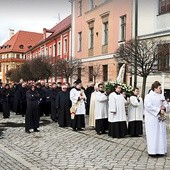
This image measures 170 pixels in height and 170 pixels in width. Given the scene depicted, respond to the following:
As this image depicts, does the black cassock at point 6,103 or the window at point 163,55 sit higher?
the window at point 163,55

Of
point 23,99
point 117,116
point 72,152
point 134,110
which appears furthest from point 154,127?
point 23,99

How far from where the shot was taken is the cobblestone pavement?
7.67 m

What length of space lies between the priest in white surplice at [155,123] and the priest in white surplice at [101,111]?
3.70 metres

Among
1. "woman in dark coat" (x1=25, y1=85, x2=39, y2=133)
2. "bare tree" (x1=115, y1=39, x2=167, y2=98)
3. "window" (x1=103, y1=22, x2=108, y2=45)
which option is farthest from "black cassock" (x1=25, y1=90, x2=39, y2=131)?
"window" (x1=103, y1=22, x2=108, y2=45)

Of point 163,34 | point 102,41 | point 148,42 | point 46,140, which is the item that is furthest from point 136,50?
point 102,41

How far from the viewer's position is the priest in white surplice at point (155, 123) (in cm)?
855

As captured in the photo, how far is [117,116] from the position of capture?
11.4 meters

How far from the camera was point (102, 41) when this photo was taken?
31312mm

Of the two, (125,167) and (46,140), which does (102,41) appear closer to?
(46,140)

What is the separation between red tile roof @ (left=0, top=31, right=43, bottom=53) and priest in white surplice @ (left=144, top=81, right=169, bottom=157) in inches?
3159

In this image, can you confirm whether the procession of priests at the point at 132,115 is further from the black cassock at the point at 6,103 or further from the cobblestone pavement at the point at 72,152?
the black cassock at the point at 6,103

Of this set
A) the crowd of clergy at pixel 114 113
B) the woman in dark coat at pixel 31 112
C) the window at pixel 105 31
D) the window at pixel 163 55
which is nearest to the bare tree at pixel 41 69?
the window at pixel 105 31

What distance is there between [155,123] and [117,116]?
2.72m

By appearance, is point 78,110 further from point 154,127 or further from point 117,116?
point 154,127
